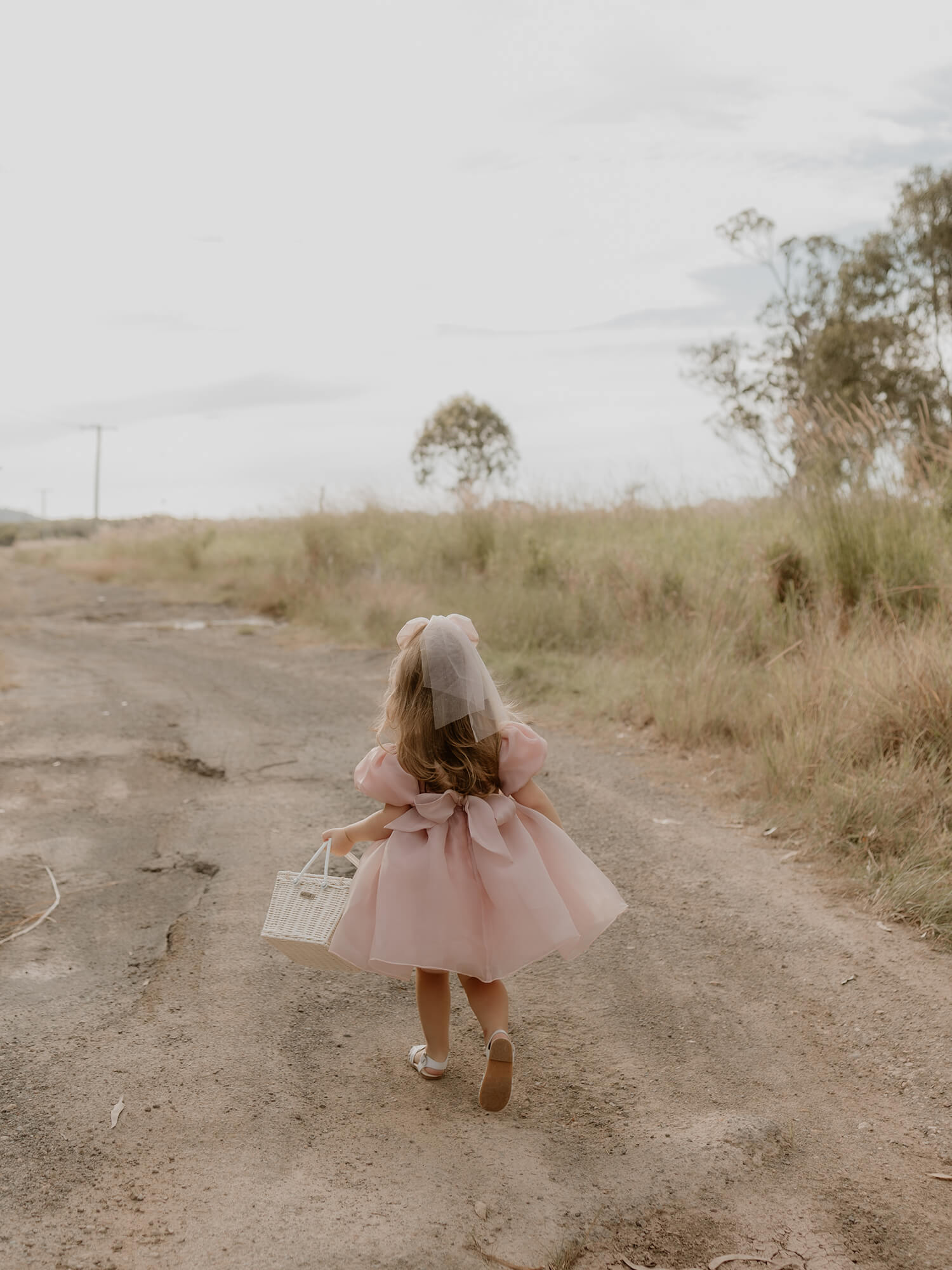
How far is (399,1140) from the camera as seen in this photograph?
2.48 metres

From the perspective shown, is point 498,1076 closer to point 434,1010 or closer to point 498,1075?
point 498,1075

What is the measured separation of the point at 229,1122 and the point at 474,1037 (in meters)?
0.78

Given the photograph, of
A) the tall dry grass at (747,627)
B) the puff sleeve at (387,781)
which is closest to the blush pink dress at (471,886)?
the puff sleeve at (387,781)

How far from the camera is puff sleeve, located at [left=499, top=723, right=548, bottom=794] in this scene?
2744 millimetres

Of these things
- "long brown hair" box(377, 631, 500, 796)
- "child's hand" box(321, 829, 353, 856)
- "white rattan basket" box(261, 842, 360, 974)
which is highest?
"long brown hair" box(377, 631, 500, 796)

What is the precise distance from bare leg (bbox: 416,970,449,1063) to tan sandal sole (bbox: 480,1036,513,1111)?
23 cm

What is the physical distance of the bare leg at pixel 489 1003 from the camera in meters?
2.65

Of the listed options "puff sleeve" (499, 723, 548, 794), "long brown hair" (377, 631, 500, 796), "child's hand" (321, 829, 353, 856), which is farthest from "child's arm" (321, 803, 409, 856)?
"puff sleeve" (499, 723, 548, 794)

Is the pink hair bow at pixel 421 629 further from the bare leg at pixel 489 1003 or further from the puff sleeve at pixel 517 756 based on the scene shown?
the bare leg at pixel 489 1003

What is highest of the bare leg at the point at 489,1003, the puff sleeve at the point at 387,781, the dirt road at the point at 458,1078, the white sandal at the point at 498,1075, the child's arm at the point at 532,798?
the puff sleeve at the point at 387,781

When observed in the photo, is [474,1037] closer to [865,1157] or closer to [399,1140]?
[399,1140]

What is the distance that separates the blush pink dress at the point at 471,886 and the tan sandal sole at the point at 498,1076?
163 mm

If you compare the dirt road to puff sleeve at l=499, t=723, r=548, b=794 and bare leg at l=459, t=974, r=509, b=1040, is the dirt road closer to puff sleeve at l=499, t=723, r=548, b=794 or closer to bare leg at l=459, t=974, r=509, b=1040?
bare leg at l=459, t=974, r=509, b=1040

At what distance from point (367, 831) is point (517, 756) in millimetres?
437
